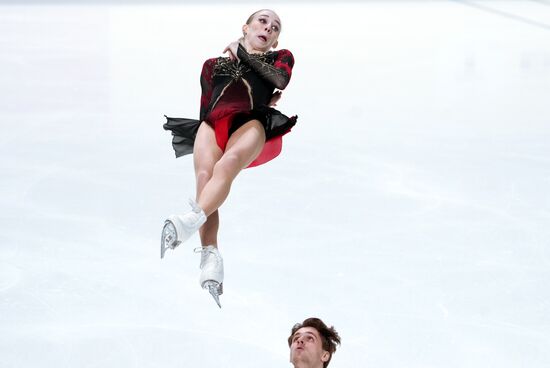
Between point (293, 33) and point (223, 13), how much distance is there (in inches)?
65.6

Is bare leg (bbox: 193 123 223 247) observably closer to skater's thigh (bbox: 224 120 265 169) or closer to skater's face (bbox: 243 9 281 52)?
skater's thigh (bbox: 224 120 265 169)

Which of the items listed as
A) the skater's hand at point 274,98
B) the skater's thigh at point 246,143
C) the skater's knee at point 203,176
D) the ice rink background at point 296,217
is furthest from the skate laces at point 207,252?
the ice rink background at point 296,217

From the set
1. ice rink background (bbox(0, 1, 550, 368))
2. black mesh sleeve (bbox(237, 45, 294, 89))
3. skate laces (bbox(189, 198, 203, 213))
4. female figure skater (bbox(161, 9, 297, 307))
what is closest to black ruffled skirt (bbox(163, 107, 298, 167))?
female figure skater (bbox(161, 9, 297, 307))

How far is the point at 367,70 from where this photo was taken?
1203 centimetres

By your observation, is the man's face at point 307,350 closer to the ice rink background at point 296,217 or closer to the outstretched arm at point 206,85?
the ice rink background at point 296,217

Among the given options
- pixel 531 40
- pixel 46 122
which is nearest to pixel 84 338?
pixel 46 122

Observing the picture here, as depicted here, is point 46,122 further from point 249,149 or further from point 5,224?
point 249,149

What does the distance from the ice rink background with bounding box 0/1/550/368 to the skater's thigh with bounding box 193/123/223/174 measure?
197cm

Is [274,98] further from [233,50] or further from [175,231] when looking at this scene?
[175,231]

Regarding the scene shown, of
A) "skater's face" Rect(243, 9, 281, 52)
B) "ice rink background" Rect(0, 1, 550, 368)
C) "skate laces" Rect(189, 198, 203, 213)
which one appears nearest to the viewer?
"skate laces" Rect(189, 198, 203, 213)

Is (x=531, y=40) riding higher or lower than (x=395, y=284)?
higher

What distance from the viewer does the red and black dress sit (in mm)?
5094

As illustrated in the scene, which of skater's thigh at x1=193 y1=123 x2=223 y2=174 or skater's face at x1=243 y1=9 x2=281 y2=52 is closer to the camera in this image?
skater's thigh at x1=193 y1=123 x2=223 y2=174

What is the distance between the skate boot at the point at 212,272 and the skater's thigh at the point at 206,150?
36 cm
